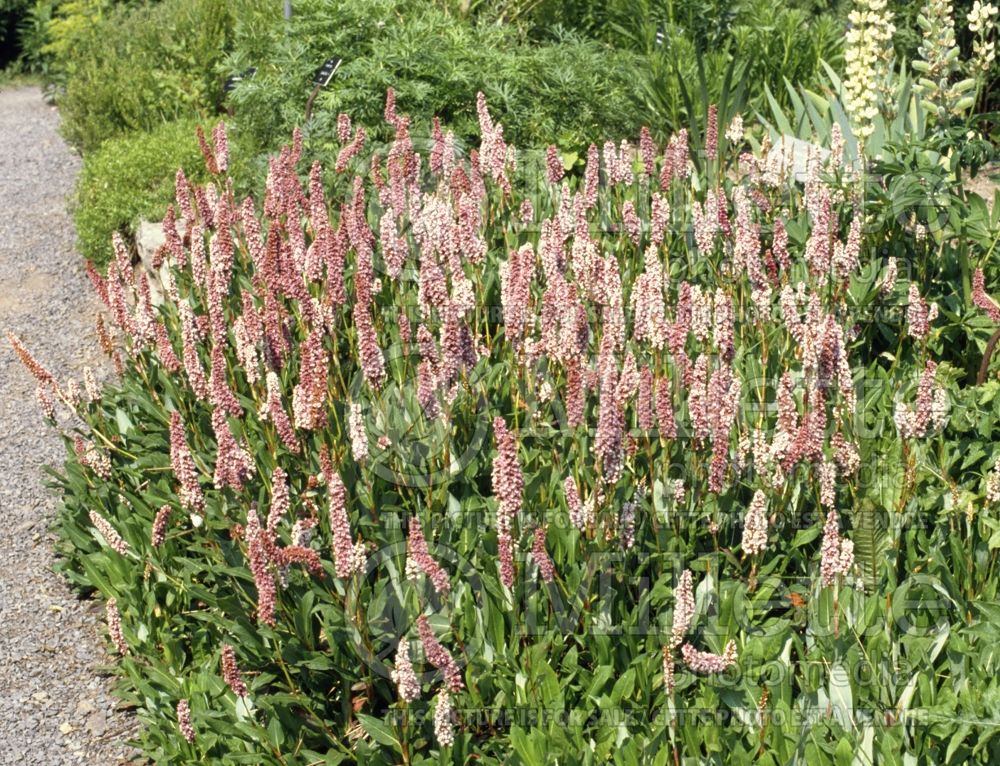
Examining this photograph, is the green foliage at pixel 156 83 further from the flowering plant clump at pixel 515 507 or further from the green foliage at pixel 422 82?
the flowering plant clump at pixel 515 507

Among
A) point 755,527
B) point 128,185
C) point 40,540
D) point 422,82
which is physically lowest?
point 40,540

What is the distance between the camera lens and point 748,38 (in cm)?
907

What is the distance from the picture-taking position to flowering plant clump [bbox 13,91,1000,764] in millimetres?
3582

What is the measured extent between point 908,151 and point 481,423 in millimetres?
2190

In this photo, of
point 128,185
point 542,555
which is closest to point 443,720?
point 542,555

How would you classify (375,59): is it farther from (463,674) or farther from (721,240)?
(463,674)

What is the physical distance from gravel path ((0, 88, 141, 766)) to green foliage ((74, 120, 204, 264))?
1.23ft

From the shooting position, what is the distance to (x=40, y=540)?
5.67 metres

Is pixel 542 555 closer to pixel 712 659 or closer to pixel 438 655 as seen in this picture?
pixel 438 655

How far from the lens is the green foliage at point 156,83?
10.8 metres

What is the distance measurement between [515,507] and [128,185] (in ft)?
21.1

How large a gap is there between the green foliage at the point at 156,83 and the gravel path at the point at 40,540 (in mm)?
779

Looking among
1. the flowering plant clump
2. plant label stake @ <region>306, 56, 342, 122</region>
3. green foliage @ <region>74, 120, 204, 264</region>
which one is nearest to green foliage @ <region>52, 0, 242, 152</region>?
green foliage @ <region>74, 120, 204, 264</region>

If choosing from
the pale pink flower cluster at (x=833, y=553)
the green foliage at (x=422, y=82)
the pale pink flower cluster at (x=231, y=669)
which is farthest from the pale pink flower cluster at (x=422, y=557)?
the green foliage at (x=422, y=82)
